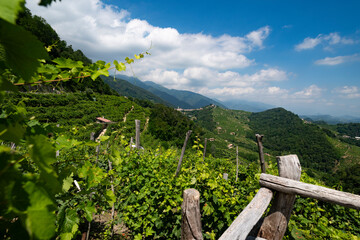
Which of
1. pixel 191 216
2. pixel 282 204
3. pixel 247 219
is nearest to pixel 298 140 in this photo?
pixel 282 204

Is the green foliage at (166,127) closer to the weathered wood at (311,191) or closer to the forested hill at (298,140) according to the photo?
the weathered wood at (311,191)

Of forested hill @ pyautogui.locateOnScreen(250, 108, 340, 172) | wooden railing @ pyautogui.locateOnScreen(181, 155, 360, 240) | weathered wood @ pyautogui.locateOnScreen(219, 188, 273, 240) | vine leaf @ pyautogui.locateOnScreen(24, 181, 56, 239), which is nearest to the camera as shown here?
vine leaf @ pyautogui.locateOnScreen(24, 181, 56, 239)

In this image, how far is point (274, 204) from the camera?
207 cm

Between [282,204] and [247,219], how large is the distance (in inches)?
25.6

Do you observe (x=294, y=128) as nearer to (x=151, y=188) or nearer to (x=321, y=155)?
(x=321, y=155)

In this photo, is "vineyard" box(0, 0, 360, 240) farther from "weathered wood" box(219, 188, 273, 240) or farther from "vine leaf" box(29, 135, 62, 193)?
"weathered wood" box(219, 188, 273, 240)

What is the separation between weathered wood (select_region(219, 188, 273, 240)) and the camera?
1531 mm

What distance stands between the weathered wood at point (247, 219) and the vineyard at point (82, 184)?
0.74 metres

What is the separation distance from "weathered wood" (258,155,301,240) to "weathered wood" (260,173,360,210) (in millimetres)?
144

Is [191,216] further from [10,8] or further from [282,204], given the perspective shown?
[10,8]

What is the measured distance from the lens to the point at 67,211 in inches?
36.1

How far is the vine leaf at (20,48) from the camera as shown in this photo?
375 mm

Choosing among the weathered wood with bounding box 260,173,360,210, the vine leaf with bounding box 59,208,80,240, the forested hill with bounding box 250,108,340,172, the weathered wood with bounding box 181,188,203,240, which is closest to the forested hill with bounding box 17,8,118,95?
the vine leaf with bounding box 59,208,80,240

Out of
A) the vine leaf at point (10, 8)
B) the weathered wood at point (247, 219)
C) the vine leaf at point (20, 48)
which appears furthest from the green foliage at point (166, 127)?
the vine leaf at point (10, 8)
